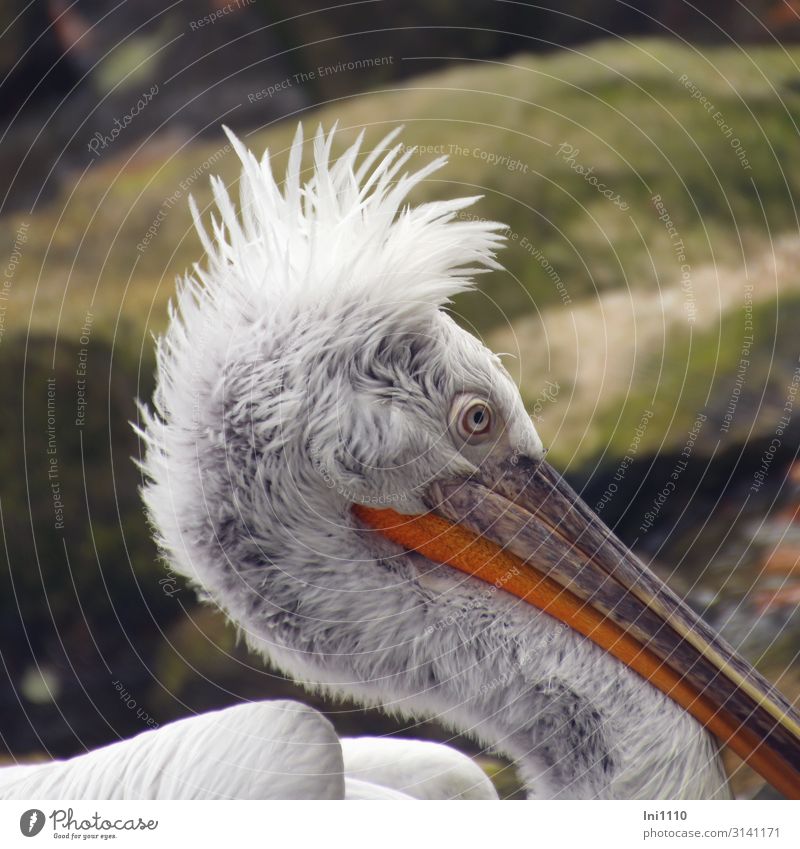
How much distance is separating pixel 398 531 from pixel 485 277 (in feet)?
2.81

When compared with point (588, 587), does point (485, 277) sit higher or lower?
higher

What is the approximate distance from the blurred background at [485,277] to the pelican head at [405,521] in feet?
1.91

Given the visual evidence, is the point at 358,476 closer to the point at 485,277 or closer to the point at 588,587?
the point at 588,587

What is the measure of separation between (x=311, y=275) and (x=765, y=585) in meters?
1.16

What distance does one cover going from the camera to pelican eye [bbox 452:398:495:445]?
114 cm

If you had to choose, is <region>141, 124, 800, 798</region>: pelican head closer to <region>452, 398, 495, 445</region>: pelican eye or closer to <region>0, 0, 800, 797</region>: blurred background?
<region>452, 398, 495, 445</region>: pelican eye

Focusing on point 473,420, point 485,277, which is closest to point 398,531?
point 473,420

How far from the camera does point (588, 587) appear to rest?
1203mm

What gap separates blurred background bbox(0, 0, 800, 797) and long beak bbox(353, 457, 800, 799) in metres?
0.54

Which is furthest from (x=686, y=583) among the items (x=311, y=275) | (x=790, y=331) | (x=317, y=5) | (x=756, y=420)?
(x=317, y=5)

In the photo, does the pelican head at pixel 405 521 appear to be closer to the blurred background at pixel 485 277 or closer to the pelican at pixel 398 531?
the pelican at pixel 398 531

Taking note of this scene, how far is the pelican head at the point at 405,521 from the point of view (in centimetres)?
112

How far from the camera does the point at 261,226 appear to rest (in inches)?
45.8

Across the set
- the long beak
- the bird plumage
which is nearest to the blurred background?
the long beak
